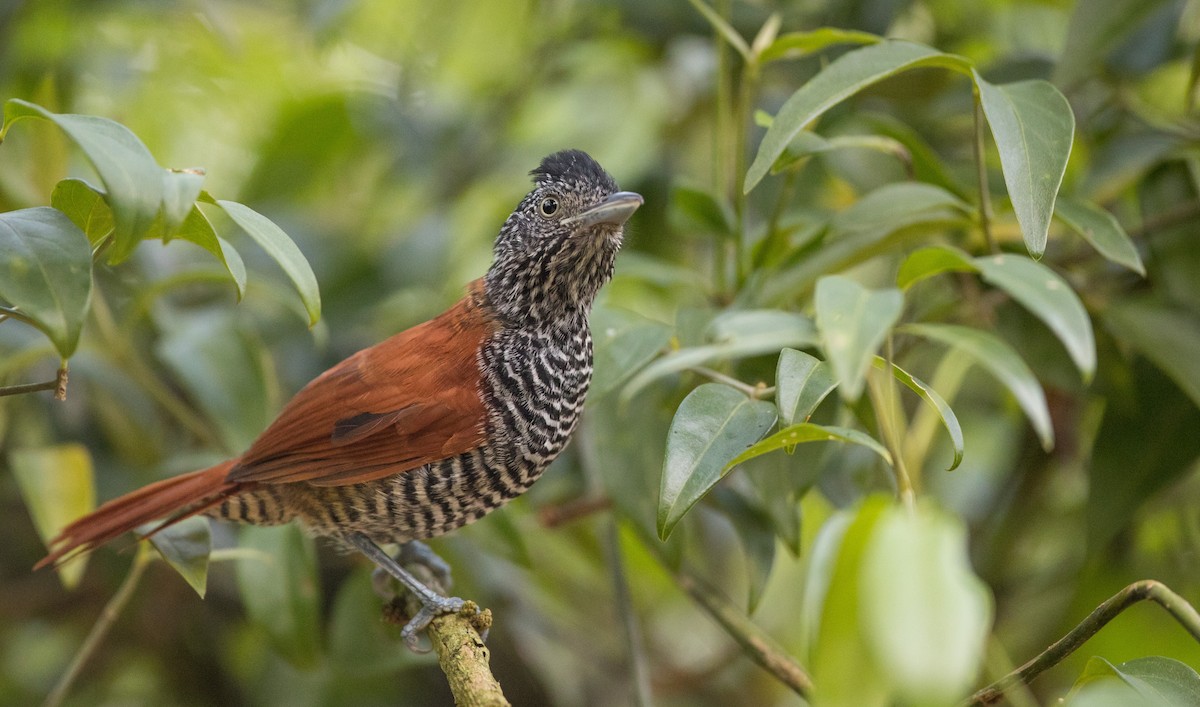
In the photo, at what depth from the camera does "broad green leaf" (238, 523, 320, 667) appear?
2.45 meters

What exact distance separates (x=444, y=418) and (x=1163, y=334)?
1.60m

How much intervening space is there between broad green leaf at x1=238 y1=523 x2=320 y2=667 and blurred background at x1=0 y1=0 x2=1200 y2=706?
1 centimetres

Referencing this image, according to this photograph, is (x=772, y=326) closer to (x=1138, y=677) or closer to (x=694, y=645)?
(x=1138, y=677)

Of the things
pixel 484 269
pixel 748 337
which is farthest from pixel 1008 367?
pixel 484 269

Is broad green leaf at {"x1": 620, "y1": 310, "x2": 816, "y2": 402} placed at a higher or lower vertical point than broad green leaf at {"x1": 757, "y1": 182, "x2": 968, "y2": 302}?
higher

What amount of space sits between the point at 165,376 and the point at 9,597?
0.97m

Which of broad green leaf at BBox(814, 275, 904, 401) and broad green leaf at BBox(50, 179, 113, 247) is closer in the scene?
broad green leaf at BBox(814, 275, 904, 401)

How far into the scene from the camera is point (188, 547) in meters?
2.08

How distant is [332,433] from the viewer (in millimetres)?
2180

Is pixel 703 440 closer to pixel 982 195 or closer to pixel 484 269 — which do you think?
pixel 982 195

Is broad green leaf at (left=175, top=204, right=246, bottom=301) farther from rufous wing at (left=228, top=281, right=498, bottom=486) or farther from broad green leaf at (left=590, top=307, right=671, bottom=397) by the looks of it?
broad green leaf at (left=590, top=307, right=671, bottom=397)

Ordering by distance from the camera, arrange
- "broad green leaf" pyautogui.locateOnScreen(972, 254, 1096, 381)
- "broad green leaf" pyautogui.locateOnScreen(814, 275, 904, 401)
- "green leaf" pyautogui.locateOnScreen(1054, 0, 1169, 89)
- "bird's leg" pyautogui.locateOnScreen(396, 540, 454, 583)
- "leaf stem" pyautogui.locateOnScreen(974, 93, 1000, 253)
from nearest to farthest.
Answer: "broad green leaf" pyautogui.locateOnScreen(814, 275, 904, 401), "broad green leaf" pyautogui.locateOnScreen(972, 254, 1096, 381), "leaf stem" pyautogui.locateOnScreen(974, 93, 1000, 253), "green leaf" pyautogui.locateOnScreen(1054, 0, 1169, 89), "bird's leg" pyautogui.locateOnScreen(396, 540, 454, 583)

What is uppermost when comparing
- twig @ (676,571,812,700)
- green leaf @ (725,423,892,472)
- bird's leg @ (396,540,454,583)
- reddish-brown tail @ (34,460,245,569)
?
green leaf @ (725,423,892,472)

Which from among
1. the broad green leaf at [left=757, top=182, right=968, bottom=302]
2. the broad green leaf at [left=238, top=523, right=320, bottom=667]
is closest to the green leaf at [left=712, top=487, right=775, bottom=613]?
the broad green leaf at [left=757, top=182, right=968, bottom=302]
